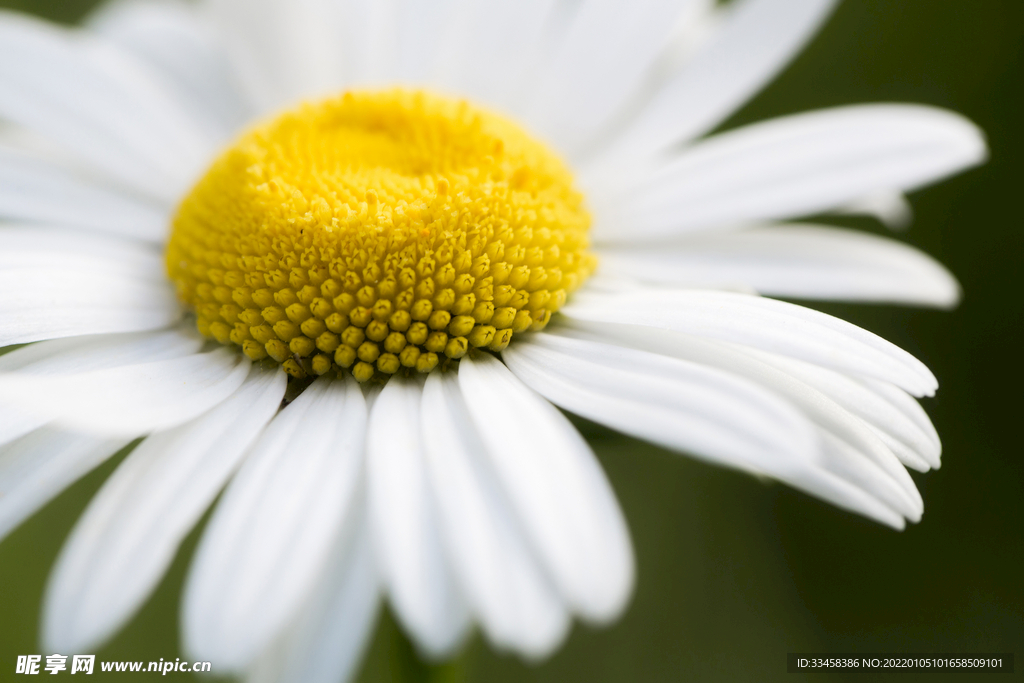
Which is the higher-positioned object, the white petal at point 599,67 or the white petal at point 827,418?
the white petal at point 599,67

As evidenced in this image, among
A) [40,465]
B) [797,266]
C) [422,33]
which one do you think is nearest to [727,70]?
[797,266]

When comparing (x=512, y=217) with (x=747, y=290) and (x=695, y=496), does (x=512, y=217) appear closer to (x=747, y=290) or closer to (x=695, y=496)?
(x=747, y=290)

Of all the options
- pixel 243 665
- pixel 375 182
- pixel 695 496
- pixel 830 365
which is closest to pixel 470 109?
pixel 375 182

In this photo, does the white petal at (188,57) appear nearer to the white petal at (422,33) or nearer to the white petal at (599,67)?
the white petal at (422,33)

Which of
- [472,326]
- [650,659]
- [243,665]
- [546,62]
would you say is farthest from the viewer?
[650,659]

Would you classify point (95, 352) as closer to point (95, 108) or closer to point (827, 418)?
point (95, 108)
